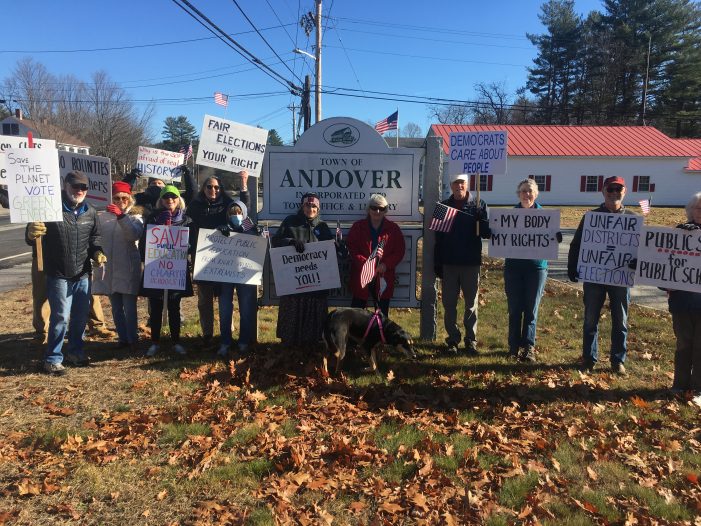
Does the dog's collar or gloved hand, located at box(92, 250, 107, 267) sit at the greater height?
gloved hand, located at box(92, 250, 107, 267)

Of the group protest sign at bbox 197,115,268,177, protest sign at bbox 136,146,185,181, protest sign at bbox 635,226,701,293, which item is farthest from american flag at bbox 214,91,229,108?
protest sign at bbox 635,226,701,293

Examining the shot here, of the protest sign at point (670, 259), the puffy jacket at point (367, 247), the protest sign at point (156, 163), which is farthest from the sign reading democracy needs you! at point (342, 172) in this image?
the protest sign at point (156, 163)

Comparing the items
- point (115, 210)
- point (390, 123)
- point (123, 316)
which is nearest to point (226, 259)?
point (115, 210)

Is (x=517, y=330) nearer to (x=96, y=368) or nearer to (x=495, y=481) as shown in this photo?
(x=495, y=481)

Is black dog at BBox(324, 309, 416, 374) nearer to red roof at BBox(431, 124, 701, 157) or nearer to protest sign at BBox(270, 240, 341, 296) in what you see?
protest sign at BBox(270, 240, 341, 296)

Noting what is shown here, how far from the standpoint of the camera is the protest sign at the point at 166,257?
6.02 metres

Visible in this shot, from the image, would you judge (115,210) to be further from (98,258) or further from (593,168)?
(593,168)

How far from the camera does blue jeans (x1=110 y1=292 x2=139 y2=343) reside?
20.7 ft

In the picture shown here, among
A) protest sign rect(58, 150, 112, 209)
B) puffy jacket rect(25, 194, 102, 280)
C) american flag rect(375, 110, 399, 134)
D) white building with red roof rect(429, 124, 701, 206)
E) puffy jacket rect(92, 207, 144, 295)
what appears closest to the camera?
puffy jacket rect(25, 194, 102, 280)

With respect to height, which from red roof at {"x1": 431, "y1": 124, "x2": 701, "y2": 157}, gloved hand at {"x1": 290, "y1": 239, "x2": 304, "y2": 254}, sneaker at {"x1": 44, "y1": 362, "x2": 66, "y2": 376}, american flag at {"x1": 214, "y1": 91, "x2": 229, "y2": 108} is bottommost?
sneaker at {"x1": 44, "y1": 362, "x2": 66, "y2": 376}

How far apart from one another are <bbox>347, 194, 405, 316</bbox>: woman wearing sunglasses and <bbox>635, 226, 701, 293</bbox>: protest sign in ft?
8.63

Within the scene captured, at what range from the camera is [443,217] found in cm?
593

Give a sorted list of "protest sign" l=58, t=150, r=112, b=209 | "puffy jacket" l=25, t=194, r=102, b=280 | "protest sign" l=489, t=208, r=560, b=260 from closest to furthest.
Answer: "puffy jacket" l=25, t=194, r=102, b=280 → "protest sign" l=489, t=208, r=560, b=260 → "protest sign" l=58, t=150, r=112, b=209

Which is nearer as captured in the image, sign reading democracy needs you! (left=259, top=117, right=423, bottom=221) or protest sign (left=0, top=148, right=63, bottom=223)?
protest sign (left=0, top=148, right=63, bottom=223)
